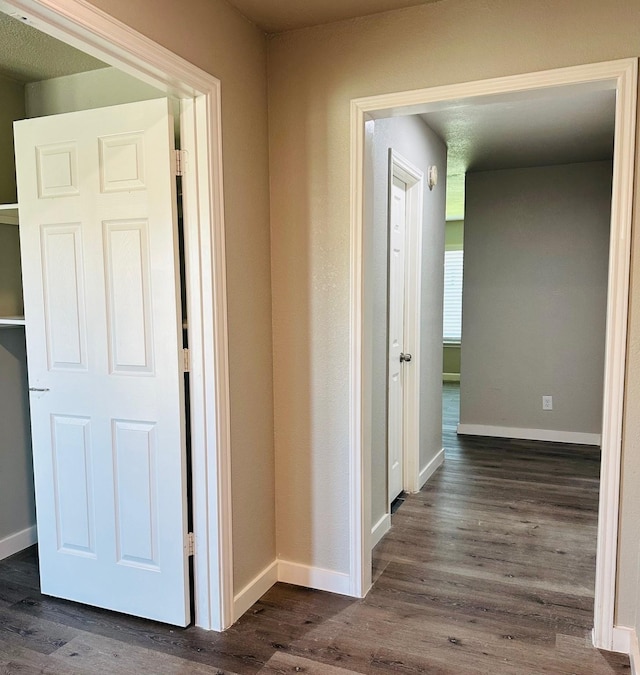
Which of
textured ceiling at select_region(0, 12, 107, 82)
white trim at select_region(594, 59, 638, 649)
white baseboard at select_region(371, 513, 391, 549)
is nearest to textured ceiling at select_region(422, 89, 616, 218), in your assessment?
white trim at select_region(594, 59, 638, 649)

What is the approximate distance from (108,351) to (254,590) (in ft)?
3.99

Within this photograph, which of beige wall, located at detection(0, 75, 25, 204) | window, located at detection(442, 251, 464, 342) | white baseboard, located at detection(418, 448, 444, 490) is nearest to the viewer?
beige wall, located at detection(0, 75, 25, 204)

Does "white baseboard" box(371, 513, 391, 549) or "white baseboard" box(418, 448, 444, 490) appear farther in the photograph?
"white baseboard" box(418, 448, 444, 490)

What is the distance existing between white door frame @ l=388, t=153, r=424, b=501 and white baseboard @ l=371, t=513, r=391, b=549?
642 mm

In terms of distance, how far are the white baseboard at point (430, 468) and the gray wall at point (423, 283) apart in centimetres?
5

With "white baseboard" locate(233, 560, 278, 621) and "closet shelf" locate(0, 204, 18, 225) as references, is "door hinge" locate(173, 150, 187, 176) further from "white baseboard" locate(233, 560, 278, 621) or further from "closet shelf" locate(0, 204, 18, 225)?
"white baseboard" locate(233, 560, 278, 621)

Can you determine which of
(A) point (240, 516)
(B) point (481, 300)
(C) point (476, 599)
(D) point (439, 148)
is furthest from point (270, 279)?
Answer: (B) point (481, 300)

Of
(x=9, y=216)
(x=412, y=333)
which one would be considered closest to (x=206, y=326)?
(x=9, y=216)

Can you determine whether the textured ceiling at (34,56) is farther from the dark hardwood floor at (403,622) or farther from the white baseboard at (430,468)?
the white baseboard at (430,468)

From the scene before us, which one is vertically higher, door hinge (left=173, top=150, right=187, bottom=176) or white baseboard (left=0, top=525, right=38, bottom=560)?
door hinge (left=173, top=150, right=187, bottom=176)

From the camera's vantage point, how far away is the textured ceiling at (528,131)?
334 cm

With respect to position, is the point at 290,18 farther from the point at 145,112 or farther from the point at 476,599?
the point at 476,599

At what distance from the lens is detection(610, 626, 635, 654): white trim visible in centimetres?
210

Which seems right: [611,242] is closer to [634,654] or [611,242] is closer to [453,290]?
[634,654]
